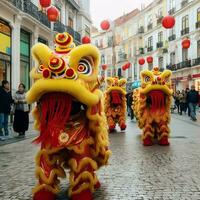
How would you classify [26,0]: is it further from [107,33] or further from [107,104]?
[107,33]

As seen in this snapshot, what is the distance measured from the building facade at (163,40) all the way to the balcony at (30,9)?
18627mm

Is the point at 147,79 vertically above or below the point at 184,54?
below

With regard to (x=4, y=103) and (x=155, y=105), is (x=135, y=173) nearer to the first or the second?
(x=155, y=105)

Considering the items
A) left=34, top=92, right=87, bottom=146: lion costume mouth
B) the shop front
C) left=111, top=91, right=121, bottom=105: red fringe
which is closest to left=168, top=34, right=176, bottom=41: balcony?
the shop front

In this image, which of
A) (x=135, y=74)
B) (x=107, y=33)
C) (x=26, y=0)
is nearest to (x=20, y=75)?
(x=26, y=0)

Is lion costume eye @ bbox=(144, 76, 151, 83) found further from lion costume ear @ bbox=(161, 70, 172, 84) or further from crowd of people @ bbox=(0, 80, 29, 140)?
crowd of people @ bbox=(0, 80, 29, 140)

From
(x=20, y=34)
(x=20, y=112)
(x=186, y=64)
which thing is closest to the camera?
(x=20, y=112)

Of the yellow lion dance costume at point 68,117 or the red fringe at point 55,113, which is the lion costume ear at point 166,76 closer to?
the yellow lion dance costume at point 68,117

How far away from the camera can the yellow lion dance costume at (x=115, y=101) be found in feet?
48.1

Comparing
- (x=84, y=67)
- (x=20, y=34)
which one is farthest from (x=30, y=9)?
(x=84, y=67)

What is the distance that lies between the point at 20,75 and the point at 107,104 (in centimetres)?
1120

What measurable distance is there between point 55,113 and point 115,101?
9.37 m

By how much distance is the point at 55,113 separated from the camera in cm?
538

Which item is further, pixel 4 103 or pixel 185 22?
pixel 185 22
